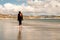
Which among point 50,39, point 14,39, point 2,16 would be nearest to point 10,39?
point 14,39

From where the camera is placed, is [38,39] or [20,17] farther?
[20,17]

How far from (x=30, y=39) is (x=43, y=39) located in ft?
2.03

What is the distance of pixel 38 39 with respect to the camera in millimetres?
11039

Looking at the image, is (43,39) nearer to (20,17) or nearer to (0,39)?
(0,39)

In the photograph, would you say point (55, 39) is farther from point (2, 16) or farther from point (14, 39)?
point (2, 16)

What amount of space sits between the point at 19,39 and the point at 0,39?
887mm

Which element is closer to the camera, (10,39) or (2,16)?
(10,39)

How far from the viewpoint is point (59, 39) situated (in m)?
11.0

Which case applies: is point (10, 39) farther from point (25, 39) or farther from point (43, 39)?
point (43, 39)

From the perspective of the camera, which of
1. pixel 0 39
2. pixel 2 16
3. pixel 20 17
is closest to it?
pixel 0 39

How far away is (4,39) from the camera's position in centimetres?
1093

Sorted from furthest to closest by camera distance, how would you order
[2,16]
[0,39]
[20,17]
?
[2,16], [20,17], [0,39]

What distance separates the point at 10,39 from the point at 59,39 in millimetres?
2287

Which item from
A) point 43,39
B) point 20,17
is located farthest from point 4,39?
point 20,17
